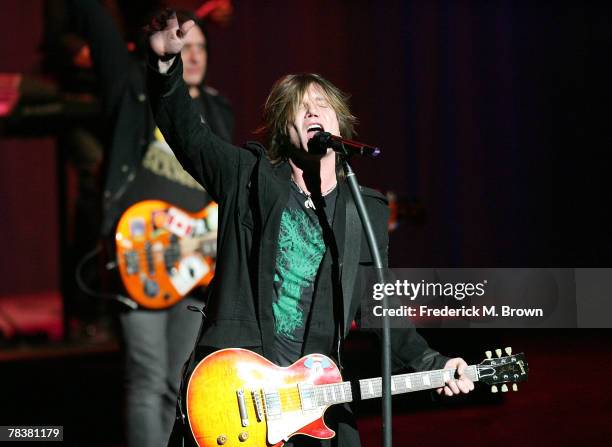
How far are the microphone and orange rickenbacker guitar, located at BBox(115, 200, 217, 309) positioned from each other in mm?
1254

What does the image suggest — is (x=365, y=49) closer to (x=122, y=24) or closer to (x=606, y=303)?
(x=122, y=24)

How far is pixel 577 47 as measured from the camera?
7176 mm

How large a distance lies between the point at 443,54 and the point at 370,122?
0.83m

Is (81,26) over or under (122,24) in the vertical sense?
under

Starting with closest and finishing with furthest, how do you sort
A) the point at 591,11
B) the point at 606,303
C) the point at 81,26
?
the point at 81,26
the point at 606,303
the point at 591,11

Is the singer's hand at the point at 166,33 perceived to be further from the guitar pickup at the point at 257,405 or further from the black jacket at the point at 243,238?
the guitar pickup at the point at 257,405

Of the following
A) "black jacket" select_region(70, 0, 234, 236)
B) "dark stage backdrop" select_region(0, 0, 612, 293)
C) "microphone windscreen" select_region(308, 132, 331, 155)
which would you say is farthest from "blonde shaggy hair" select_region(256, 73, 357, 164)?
"dark stage backdrop" select_region(0, 0, 612, 293)

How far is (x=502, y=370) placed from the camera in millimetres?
2746

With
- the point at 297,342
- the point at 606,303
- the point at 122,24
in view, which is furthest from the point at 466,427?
the point at 122,24

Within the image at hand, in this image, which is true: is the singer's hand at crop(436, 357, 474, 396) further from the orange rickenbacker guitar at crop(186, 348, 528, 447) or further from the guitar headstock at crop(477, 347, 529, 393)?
the orange rickenbacker guitar at crop(186, 348, 528, 447)

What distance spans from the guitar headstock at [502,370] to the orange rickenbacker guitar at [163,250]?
131cm

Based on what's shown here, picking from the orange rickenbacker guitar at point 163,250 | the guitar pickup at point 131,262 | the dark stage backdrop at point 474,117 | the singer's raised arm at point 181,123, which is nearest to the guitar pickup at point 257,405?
the singer's raised arm at point 181,123

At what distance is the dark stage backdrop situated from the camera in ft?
23.3

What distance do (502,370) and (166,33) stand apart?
1444 millimetres
